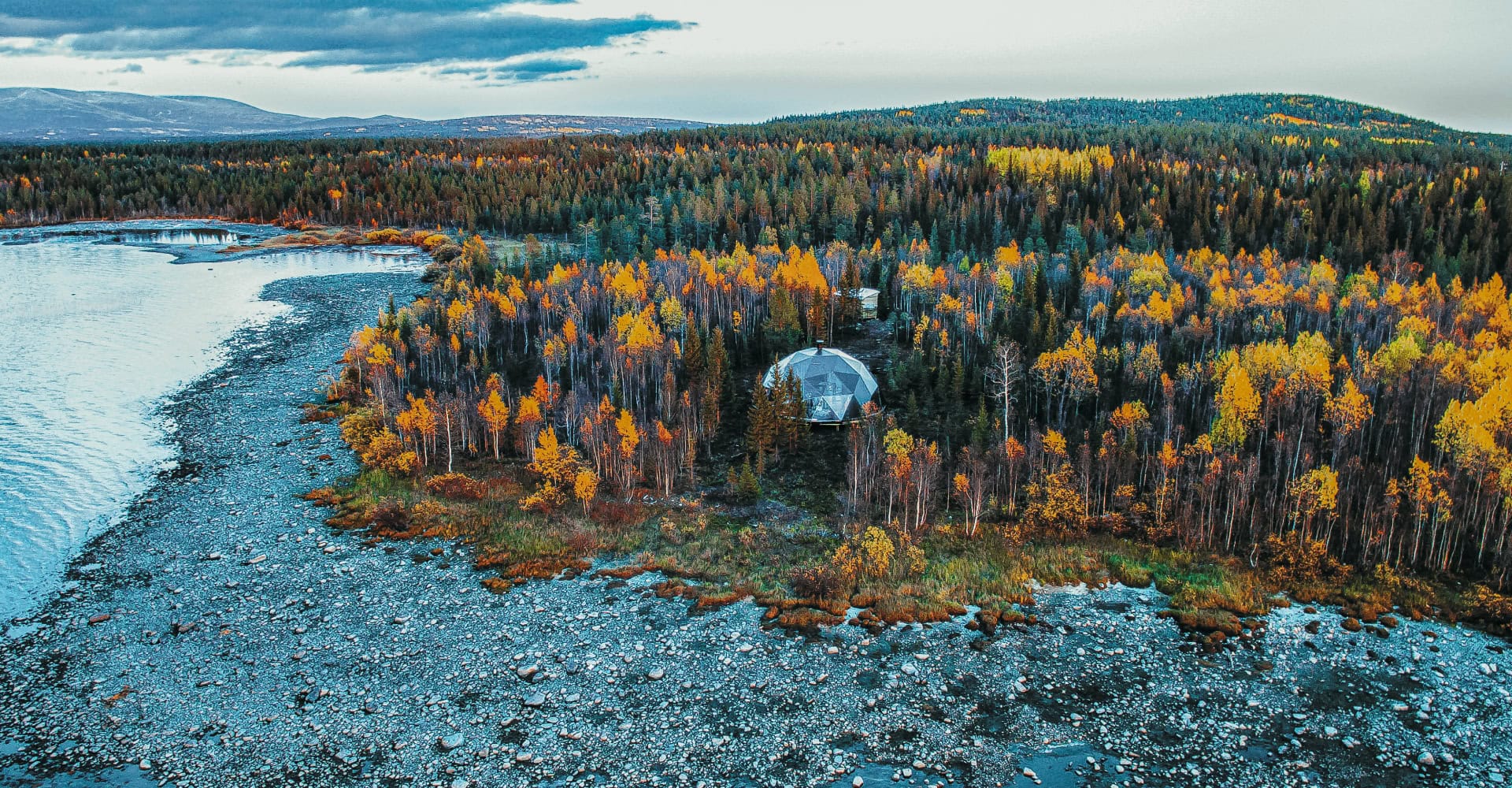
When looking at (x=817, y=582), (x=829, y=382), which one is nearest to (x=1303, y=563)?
(x=817, y=582)

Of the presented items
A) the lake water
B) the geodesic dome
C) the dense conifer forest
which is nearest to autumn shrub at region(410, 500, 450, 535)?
the dense conifer forest

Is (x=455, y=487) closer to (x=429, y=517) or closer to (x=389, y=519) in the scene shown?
(x=429, y=517)

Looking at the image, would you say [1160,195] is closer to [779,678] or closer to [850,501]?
[850,501]

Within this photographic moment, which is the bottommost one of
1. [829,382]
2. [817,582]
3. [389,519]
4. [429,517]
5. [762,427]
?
[817,582]

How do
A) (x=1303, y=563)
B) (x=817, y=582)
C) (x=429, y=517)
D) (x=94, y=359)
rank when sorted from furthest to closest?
(x=94, y=359) → (x=429, y=517) → (x=1303, y=563) → (x=817, y=582)

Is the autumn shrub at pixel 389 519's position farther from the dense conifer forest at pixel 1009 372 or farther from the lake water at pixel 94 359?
the lake water at pixel 94 359

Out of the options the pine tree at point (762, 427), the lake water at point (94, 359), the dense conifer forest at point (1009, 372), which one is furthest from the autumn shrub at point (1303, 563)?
the lake water at point (94, 359)

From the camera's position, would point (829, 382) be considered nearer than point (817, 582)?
No

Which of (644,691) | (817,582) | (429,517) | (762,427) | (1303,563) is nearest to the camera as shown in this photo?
(644,691)

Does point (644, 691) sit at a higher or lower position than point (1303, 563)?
lower
